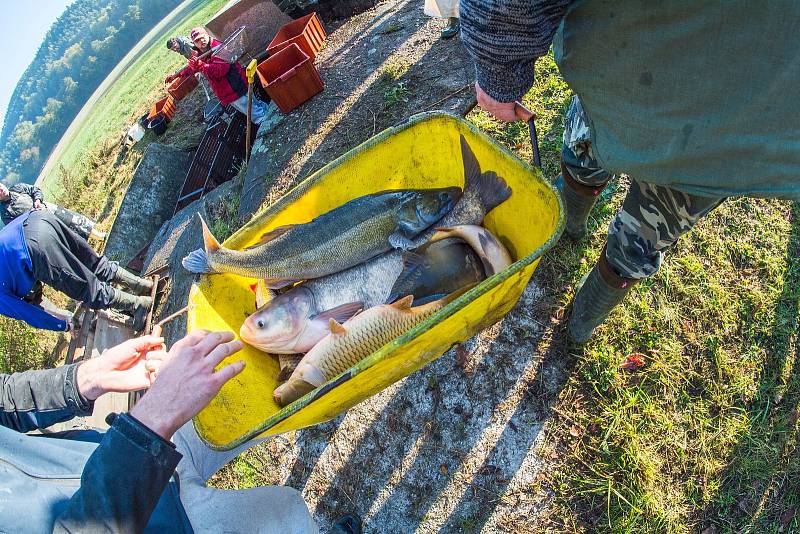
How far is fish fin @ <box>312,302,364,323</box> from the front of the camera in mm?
2154

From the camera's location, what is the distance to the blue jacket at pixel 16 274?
13.4 feet

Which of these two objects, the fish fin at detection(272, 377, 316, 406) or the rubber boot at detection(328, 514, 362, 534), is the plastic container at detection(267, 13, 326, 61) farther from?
the rubber boot at detection(328, 514, 362, 534)

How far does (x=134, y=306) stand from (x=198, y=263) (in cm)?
335

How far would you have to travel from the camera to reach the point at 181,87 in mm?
11266

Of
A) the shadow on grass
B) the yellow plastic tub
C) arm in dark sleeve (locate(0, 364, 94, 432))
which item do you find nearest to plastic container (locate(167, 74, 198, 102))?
the yellow plastic tub

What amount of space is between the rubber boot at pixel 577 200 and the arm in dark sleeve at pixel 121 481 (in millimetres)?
2047

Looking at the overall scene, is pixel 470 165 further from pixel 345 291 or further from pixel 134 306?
pixel 134 306

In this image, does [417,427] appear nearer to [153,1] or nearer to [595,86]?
[595,86]

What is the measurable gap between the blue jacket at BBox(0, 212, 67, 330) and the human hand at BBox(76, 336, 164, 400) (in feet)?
10.0

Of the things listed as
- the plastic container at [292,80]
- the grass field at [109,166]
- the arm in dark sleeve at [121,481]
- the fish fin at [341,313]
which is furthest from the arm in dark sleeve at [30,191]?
the arm in dark sleeve at [121,481]

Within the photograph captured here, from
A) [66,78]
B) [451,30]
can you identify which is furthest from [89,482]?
[66,78]

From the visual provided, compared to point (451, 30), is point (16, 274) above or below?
above

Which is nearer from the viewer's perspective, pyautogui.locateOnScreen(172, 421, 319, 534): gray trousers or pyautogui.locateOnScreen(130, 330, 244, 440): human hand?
pyautogui.locateOnScreen(130, 330, 244, 440): human hand

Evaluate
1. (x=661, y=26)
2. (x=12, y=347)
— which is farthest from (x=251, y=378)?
(x=12, y=347)
